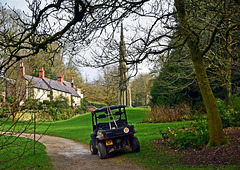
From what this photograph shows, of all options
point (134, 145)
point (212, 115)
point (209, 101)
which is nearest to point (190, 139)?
point (212, 115)

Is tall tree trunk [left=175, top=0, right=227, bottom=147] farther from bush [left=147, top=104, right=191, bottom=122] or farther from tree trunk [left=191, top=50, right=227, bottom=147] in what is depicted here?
bush [left=147, top=104, right=191, bottom=122]

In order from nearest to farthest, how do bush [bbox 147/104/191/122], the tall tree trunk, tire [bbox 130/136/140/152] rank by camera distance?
the tall tree trunk, tire [bbox 130/136/140/152], bush [bbox 147/104/191/122]

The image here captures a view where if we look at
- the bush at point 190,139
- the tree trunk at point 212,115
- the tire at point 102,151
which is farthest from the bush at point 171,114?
the tire at point 102,151

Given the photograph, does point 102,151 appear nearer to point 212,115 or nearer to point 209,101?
point 212,115

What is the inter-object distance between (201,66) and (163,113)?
42.0 feet

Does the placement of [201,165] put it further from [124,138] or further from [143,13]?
[143,13]

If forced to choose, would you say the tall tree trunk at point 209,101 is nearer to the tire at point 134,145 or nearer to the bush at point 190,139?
the bush at point 190,139

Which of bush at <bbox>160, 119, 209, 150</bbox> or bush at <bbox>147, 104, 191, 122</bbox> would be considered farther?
bush at <bbox>147, 104, 191, 122</bbox>

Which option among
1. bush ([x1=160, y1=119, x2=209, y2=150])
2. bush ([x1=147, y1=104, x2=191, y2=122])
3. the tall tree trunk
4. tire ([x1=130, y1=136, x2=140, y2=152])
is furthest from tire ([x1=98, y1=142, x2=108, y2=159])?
bush ([x1=147, y1=104, x2=191, y2=122])

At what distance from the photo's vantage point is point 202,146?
834 cm

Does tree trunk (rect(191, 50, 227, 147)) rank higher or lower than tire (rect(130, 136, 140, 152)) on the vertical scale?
higher

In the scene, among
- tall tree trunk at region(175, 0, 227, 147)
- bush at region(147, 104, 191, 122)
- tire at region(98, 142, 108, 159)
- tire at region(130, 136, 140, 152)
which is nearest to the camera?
tall tree trunk at region(175, 0, 227, 147)

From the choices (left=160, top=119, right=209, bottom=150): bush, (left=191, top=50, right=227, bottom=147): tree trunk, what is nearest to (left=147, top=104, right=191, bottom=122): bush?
(left=160, top=119, right=209, bottom=150): bush

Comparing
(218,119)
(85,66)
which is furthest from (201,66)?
(85,66)
